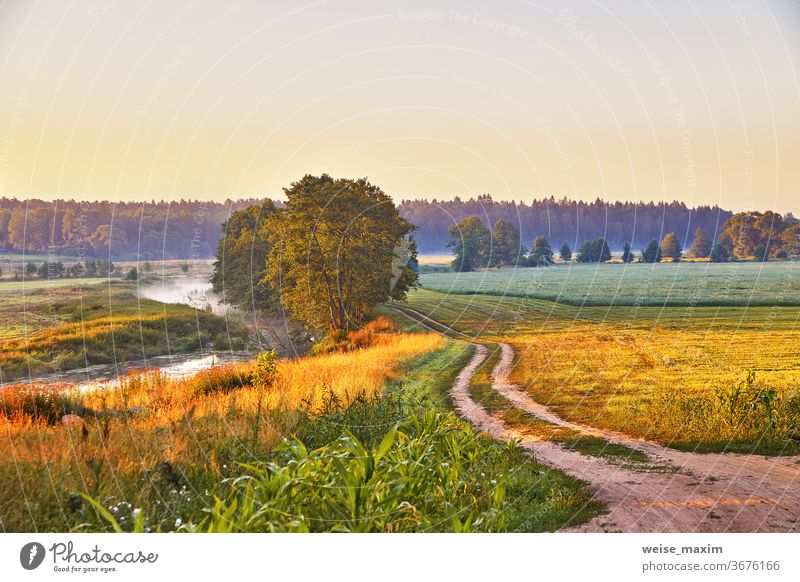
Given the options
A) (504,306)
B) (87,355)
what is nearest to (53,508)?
(87,355)

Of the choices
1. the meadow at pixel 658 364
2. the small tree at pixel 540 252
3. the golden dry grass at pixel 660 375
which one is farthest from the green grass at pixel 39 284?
the golden dry grass at pixel 660 375

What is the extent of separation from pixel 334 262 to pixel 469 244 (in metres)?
2.52

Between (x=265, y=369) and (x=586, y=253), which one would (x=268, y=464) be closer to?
(x=265, y=369)

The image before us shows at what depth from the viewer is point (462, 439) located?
9.55 meters

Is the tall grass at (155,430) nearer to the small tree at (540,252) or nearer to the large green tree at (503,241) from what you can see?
the large green tree at (503,241)

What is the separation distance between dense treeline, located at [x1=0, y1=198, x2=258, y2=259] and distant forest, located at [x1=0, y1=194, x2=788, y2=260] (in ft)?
0.05

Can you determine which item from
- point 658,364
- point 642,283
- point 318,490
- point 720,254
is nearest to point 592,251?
point 658,364

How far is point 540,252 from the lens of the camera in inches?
549

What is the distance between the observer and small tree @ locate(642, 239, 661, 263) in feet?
45.6

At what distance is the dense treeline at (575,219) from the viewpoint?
1255 cm

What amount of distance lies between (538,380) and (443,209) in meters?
4.02

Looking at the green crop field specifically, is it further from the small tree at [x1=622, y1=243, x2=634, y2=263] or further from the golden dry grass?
the golden dry grass

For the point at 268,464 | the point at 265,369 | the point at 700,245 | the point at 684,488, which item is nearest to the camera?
the point at 268,464

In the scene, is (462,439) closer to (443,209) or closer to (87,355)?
(443,209)
